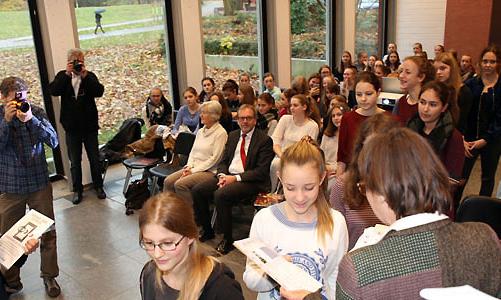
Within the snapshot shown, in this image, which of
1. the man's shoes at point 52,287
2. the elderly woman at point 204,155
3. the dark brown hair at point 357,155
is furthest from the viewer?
the elderly woman at point 204,155

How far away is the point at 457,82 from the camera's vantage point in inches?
169

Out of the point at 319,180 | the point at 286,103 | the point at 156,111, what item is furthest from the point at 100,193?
the point at 319,180

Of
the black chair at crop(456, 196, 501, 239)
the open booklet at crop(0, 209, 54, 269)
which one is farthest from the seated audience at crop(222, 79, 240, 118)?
the black chair at crop(456, 196, 501, 239)

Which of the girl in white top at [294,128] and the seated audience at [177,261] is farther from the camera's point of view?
the girl in white top at [294,128]

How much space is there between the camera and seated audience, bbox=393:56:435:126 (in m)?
3.61

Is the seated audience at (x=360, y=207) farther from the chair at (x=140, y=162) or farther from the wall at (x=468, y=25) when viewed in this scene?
the wall at (x=468, y=25)

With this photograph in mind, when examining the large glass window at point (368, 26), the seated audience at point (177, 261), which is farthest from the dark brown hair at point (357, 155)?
the large glass window at point (368, 26)

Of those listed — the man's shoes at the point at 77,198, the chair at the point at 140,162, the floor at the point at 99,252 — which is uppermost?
the chair at the point at 140,162

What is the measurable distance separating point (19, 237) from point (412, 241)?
7.78 feet

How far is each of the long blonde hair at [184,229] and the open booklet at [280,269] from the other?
159 millimetres

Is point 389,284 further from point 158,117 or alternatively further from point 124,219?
point 158,117

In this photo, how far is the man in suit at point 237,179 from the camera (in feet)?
13.8

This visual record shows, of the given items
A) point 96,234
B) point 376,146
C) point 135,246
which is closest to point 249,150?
point 135,246

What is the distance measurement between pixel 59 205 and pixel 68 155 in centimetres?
67
